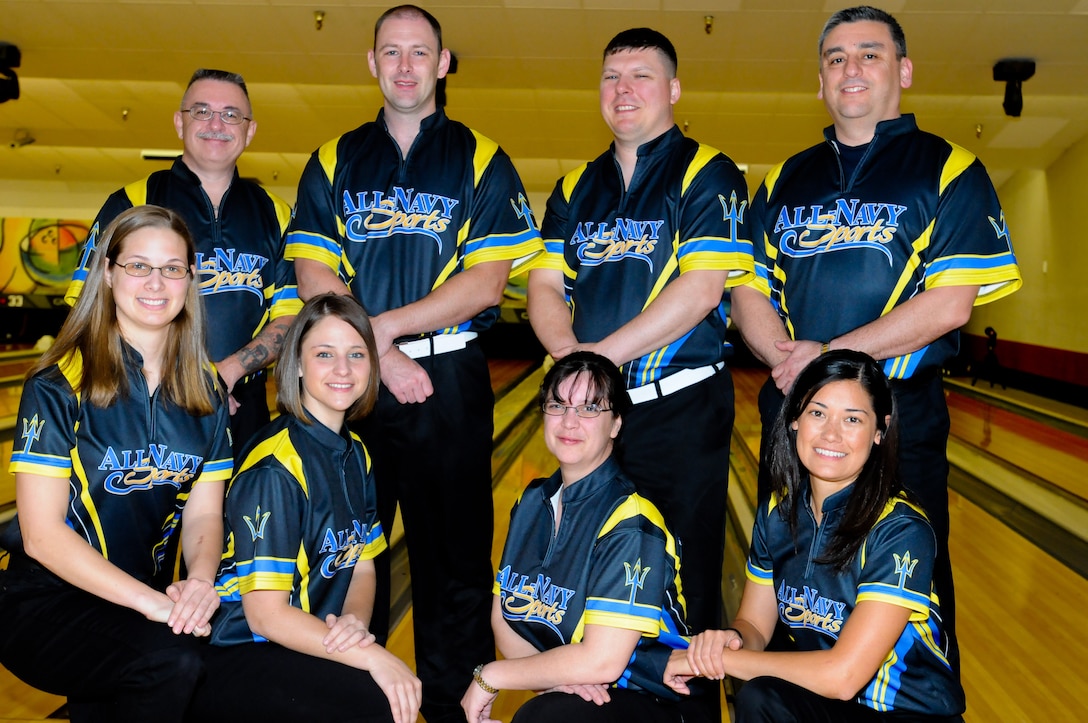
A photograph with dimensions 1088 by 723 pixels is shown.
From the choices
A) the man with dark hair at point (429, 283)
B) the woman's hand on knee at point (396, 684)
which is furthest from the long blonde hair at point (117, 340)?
the woman's hand on knee at point (396, 684)

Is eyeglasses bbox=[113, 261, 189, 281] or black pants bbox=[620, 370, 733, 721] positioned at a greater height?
eyeglasses bbox=[113, 261, 189, 281]

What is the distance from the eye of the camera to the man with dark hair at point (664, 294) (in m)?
2.05

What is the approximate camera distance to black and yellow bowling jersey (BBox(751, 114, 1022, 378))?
1.99 m

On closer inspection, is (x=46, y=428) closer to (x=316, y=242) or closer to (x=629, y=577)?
(x=316, y=242)

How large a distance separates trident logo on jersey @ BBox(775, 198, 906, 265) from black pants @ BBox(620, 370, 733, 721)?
0.34 meters

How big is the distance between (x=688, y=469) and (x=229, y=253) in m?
1.23

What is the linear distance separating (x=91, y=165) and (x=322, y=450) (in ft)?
37.6

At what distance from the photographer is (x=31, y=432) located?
1690mm

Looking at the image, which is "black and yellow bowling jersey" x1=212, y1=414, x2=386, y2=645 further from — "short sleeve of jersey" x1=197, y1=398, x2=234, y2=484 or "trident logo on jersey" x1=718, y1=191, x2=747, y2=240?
"trident logo on jersey" x1=718, y1=191, x2=747, y2=240

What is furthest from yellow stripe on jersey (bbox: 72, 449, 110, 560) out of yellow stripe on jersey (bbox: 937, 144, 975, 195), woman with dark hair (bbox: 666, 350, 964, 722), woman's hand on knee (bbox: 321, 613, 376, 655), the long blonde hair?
yellow stripe on jersey (bbox: 937, 144, 975, 195)

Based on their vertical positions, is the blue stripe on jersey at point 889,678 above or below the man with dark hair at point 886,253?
below

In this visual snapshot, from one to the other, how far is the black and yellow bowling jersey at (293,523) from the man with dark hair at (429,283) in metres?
0.26

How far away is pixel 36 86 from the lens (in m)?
8.38

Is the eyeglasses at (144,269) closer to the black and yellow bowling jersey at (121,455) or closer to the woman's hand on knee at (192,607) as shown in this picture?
the black and yellow bowling jersey at (121,455)
